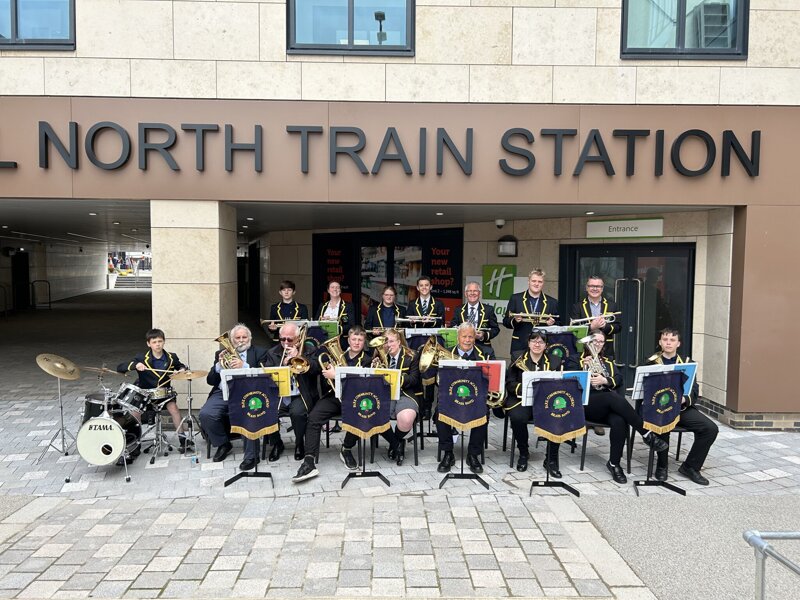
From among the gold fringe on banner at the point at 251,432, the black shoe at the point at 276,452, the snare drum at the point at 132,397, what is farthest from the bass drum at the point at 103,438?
the black shoe at the point at 276,452

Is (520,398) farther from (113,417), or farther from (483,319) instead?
(113,417)

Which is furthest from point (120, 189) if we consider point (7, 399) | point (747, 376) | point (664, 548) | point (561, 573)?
point (747, 376)

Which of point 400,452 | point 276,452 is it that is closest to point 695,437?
point 400,452

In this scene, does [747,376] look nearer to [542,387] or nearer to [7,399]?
[542,387]

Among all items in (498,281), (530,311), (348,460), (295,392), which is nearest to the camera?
(348,460)

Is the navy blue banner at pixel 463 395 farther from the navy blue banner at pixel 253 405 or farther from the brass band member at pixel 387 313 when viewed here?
the brass band member at pixel 387 313

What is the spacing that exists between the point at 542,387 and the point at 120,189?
18.9ft

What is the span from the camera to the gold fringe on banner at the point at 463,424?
5633 mm

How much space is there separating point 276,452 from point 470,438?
217 centimetres

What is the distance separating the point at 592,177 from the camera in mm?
7453

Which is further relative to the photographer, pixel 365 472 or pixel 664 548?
pixel 365 472

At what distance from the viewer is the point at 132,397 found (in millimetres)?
5852

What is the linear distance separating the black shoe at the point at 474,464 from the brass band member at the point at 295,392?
1800 mm

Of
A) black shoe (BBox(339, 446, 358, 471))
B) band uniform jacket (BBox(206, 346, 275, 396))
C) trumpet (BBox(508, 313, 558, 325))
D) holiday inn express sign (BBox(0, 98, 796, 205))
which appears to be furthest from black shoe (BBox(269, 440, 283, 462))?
trumpet (BBox(508, 313, 558, 325))
